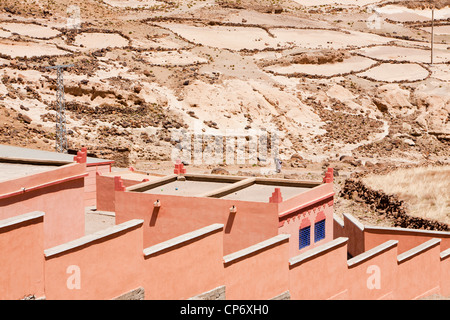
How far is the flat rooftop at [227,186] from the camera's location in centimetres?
2083

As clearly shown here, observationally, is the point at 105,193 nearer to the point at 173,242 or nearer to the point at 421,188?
the point at 421,188

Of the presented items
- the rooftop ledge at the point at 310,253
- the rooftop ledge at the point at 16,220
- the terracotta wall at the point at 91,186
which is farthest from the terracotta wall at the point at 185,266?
the terracotta wall at the point at 91,186

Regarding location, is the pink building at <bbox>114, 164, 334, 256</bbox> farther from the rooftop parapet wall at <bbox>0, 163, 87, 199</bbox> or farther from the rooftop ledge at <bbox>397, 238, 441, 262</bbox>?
the rooftop ledge at <bbox>397, 238, 441, 262</bbox>

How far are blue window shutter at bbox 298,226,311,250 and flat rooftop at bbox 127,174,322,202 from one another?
1.29m

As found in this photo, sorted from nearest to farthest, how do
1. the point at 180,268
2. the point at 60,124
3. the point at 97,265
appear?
the point at 97,265, the point at 180,268, the point at 60,124

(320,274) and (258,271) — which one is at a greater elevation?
(258,271)

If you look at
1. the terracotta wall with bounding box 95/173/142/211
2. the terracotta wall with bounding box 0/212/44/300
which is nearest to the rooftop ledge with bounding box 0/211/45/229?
the terracotta wall with bounding box 0/212/44/300

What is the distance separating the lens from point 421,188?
103 feet

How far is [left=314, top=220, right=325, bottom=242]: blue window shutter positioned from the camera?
67.8 feet

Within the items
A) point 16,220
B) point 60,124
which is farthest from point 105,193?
point 16,220

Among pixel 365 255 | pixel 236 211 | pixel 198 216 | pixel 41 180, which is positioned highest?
pixel 41 180

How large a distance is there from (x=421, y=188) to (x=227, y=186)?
554 inches

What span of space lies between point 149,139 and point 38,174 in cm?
2515
